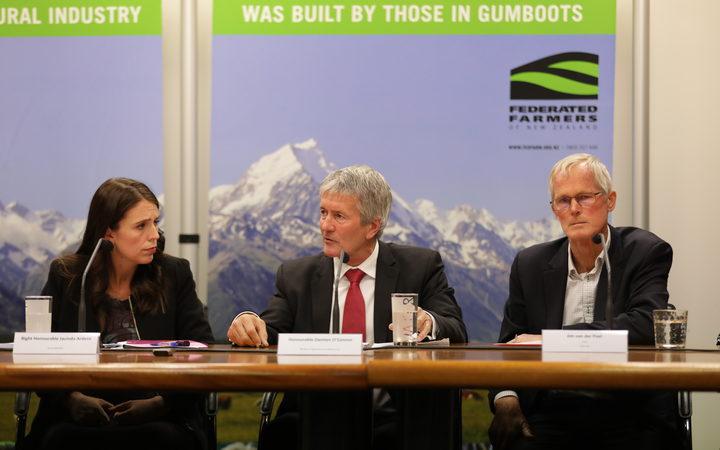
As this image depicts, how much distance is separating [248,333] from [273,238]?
6.23 ft

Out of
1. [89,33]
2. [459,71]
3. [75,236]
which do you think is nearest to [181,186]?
[75,236]

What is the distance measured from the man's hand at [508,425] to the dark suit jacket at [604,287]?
8 centimetres

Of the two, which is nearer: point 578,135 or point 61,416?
point 61,416

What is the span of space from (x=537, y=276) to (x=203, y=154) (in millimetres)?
2096

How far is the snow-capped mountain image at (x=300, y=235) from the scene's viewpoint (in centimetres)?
472

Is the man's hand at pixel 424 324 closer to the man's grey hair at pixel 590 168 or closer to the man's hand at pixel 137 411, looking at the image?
→ the man's grey hair at pixel 590 168

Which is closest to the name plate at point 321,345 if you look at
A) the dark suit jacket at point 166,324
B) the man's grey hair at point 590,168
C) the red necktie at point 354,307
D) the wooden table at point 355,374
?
the wooden table at point 355,374

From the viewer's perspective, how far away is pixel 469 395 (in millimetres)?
4738

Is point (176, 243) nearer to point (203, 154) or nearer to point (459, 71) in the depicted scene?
point (203, 154)

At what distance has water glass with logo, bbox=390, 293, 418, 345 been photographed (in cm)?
287

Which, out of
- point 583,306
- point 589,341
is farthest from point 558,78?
point 589,341

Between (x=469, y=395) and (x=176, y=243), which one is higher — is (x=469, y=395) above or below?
below

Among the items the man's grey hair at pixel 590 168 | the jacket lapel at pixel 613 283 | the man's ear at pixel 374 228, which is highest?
the man's grey hair at pixel 590 168

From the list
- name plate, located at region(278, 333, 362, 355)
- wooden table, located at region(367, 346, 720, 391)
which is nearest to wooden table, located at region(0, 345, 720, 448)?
wooden table, located at region(367, 346, 720, 391)
